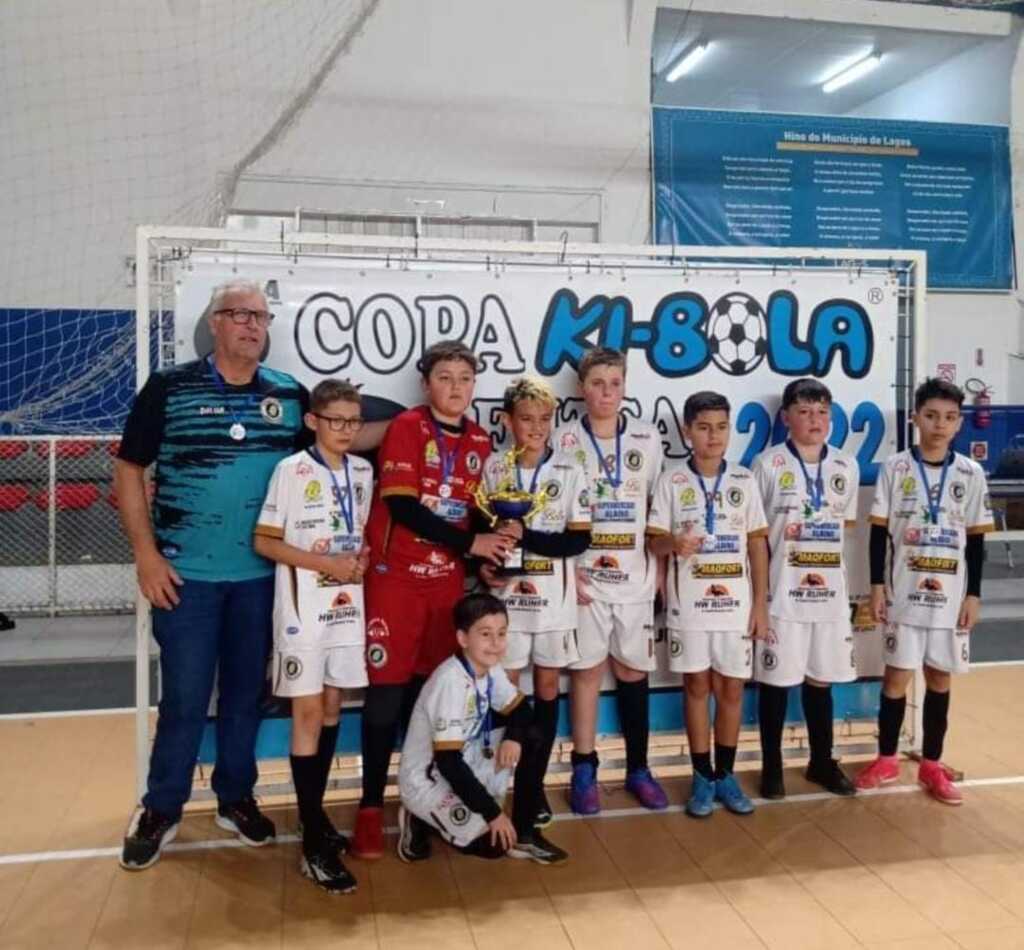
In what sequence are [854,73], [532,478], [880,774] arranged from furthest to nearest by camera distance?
1. [854,73]
2. [880,774]
3. [532,478]

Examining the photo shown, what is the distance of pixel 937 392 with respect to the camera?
360cm

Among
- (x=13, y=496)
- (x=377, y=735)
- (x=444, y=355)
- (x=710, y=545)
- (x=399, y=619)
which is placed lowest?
(x=377, y=735)

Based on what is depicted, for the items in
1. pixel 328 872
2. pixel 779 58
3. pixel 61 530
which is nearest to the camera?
pixel 328 872

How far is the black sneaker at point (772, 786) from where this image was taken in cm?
367

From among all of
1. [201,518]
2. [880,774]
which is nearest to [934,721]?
[880,774]

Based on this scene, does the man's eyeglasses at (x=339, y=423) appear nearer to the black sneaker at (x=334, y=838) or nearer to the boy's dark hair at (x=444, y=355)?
the boy's dark hair at (x=444, y=355)

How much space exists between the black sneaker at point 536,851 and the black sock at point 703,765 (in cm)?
65

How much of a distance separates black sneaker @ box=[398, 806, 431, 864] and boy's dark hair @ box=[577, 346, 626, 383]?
5.27ft

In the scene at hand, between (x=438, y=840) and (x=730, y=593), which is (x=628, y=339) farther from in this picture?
(x=438, y=840)

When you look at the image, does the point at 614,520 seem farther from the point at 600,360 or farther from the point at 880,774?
the point at 880,774

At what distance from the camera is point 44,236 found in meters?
7.71

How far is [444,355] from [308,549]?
767 millimetres

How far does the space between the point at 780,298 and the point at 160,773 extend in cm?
285

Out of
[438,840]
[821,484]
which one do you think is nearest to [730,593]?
[821,484]
